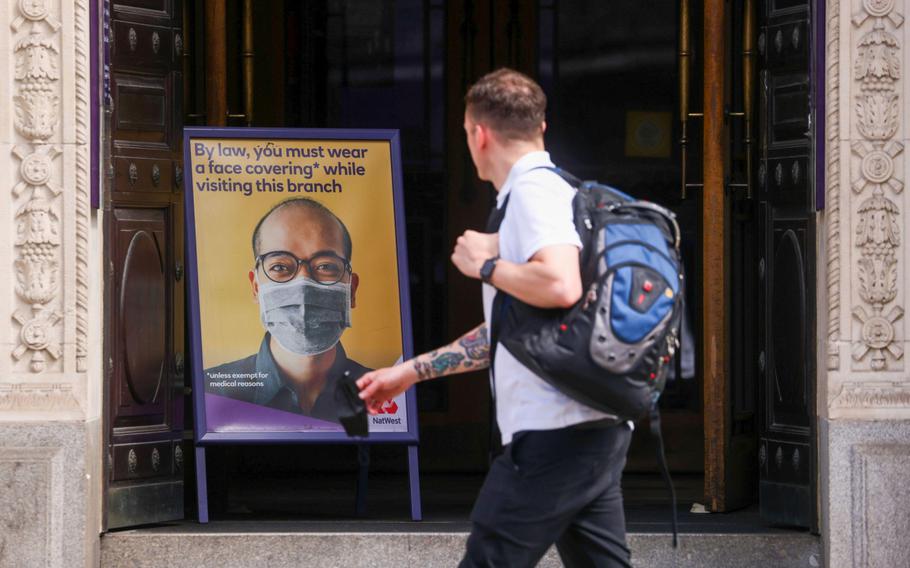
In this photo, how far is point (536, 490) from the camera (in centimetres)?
395

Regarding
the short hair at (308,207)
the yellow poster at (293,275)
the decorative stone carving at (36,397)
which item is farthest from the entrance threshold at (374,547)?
the short hair at (308,207)

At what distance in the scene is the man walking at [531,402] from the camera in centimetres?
390

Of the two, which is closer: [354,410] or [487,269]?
[487,269]

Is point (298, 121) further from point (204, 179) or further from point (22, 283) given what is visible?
point (22, 283)

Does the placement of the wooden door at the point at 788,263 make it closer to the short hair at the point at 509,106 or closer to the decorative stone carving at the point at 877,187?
the decorative stone carving at the point at 877,187

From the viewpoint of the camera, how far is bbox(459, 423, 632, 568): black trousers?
395cm

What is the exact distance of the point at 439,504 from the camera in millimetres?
8148

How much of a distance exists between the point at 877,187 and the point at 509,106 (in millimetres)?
3052

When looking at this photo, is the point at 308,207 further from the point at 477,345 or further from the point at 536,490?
the point at 536,490

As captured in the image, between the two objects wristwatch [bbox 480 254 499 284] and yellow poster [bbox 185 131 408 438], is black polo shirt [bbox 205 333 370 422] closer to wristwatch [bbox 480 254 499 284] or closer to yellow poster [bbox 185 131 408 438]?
yellow poster [bbox 185 131 408 438]

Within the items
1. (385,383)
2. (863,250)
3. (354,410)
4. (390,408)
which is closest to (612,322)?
(385,383)

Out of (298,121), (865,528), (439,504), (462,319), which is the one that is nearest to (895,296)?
(865,528)

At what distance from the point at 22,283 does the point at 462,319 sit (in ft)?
11.5

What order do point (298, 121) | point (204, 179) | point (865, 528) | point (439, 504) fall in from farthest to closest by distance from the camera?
point (298, 121) → point (439, 504) → point (204, 179) → point (865, 528)
